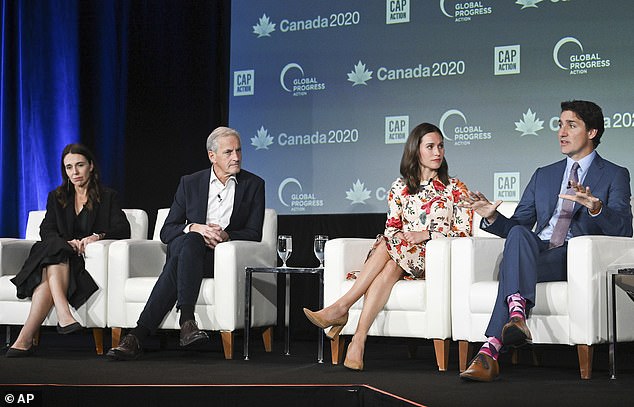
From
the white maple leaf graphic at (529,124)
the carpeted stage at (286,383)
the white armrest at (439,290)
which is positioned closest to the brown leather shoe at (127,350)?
the carpeted stage at (286,383)

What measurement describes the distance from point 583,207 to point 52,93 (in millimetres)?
4379

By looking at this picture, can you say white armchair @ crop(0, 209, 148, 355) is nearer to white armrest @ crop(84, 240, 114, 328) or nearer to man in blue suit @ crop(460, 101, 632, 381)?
white armrest @ crop(84, 240, 114, 328)

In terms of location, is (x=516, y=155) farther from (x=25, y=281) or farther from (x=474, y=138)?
(x=25, y=281)

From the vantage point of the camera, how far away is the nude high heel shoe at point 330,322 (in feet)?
14.2

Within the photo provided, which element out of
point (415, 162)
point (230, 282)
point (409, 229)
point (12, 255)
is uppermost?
point (415, 162)

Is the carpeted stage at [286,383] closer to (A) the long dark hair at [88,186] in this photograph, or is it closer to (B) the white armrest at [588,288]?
(B) the white armrest at [588,288]

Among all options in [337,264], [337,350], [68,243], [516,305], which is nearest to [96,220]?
[68,243]

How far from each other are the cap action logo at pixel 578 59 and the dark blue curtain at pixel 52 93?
10.5ft

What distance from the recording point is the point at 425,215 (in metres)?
4.57

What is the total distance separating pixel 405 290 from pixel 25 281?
78.1 inches

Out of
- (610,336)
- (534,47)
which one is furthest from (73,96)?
(610,336)

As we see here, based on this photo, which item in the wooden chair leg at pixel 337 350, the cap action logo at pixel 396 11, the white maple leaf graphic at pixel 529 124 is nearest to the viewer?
the wooden chair leg at pixel 337 350

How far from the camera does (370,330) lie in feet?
14.5

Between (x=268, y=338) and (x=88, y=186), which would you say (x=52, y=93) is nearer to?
(x=88, y=186)
